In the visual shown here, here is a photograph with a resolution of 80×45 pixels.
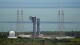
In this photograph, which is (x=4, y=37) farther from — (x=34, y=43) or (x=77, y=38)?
(x=77, y=38)

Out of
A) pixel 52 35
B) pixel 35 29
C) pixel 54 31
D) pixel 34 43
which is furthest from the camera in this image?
pixel 35 29

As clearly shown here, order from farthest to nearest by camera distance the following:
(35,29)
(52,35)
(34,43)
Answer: (35,29), (52,35), (34,43)

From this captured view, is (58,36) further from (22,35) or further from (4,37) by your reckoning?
(4,37)

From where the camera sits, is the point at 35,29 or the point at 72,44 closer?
the point at 72,44

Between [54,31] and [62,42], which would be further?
[54,31]

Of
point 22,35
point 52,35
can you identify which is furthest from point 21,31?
point 52,35

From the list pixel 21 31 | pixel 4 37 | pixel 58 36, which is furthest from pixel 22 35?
pixel 58 36

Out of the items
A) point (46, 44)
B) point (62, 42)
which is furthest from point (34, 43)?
point (62, 42)
